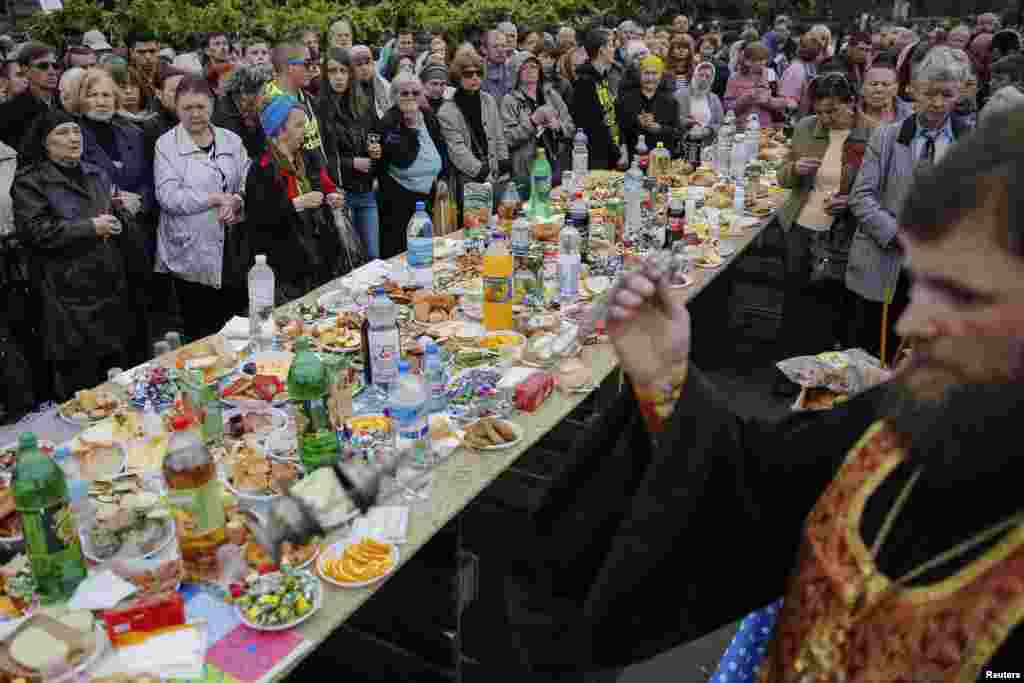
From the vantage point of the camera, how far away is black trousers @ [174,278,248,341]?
521 cm

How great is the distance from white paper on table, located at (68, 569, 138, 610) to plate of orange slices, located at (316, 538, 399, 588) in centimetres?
48

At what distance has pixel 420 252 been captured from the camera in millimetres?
4188

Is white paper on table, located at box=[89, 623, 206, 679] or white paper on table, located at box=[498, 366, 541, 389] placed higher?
white paper on table, located at box=[498, 366, 541, 389]

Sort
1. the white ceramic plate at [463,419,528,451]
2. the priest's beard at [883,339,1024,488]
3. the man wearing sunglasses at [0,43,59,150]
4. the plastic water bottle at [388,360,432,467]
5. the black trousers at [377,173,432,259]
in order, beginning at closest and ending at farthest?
the priest's beard at [883,339,1024,488] → the plastic water bottle at [388,360,432,467] → the white ceramic plate at [463,419,528,451] → the man wearing sunglasses at [0,43,59,150] → the black trousers at [377,173,432,259]

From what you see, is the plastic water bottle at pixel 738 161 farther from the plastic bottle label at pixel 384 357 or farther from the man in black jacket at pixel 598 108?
the plastic bottle label at pixel 384 357

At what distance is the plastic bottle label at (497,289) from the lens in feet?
12.3

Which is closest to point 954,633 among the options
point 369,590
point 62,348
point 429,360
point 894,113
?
point 369,590

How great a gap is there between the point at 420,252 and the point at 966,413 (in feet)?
10.7

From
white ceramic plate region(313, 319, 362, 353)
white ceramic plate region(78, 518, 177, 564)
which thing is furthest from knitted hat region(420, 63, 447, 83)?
white ceramic plate region(78, 518, 177, 564)

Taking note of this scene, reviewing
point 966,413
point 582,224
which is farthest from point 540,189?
point 966,413

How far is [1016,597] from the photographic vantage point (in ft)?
3.89

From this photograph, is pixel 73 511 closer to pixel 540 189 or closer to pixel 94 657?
pixel 94 657

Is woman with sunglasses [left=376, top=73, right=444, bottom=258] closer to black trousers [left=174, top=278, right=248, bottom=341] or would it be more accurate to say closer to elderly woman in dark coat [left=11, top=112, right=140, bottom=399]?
black trousers [left=174, top=278, right=248, bottom=341]

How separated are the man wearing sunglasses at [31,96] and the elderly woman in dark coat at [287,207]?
79.1 inches
